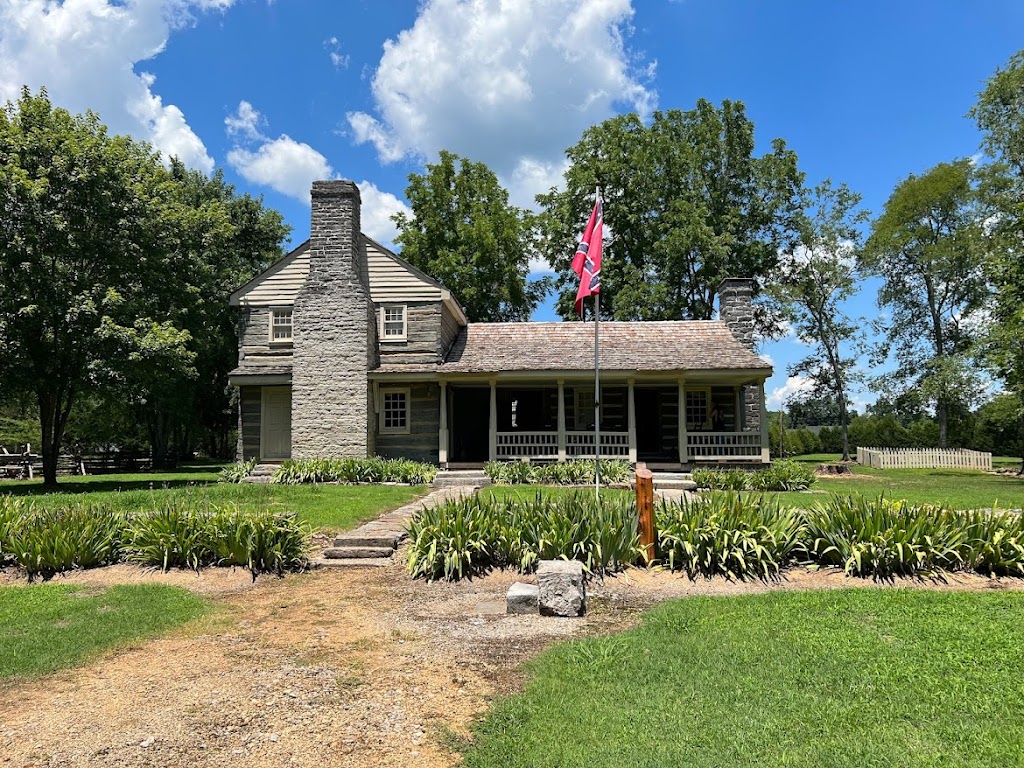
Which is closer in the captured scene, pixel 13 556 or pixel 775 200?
pixel 13 556

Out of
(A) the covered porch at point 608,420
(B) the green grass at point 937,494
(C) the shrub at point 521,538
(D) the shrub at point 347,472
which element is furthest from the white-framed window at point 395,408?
(C) the shrub at point 521,538

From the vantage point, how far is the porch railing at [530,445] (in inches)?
742

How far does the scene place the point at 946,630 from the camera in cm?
513

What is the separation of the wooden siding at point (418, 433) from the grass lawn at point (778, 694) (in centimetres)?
1426

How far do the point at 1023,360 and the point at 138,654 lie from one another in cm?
2216

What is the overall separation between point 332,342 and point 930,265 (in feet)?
99.8

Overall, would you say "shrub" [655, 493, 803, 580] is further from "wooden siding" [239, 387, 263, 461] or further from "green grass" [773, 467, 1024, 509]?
"wooden siding" [239, 387, 263, 461]

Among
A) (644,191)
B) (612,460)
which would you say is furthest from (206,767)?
(644,191)

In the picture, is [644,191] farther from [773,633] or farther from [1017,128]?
[773,633]

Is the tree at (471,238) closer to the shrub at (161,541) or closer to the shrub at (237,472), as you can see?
the shrub at (237,472)

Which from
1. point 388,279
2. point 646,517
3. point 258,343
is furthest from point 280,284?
point 646,517

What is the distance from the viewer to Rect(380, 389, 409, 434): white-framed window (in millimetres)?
19688

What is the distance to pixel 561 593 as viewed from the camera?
5.93 m

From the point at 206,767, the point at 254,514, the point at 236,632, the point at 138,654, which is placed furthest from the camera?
the point at 254,514
